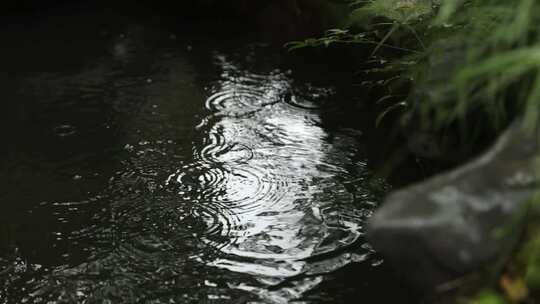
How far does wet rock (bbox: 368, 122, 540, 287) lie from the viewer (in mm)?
1613

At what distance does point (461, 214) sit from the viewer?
5.33ft

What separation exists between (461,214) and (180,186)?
2539 millimetres

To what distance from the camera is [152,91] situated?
5578mm

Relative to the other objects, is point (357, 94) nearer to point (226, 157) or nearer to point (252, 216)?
point (226, 157)

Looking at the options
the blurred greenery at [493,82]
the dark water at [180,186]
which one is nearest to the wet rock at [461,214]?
the blurred greenery at [493,82]

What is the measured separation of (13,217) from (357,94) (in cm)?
288

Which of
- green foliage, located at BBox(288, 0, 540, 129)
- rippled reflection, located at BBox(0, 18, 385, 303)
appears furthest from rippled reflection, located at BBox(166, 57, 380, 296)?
green foliage, located at BBox(288, 0, 540, 129)

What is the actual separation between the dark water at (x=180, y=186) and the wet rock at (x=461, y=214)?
4.23ft

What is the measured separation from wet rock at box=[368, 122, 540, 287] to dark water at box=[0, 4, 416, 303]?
4.23 ft

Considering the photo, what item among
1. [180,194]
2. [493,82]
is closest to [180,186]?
[180,194]

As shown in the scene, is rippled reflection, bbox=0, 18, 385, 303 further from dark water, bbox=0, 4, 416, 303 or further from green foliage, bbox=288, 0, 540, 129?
green foliage, bbox=288, 0, 540, 129

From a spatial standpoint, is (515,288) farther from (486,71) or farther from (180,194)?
(180,194)

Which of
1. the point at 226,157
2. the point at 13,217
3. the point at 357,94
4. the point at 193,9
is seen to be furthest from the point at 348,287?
the point at 193,9

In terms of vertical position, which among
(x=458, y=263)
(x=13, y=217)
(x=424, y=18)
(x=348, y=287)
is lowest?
(x=13, y=217)
